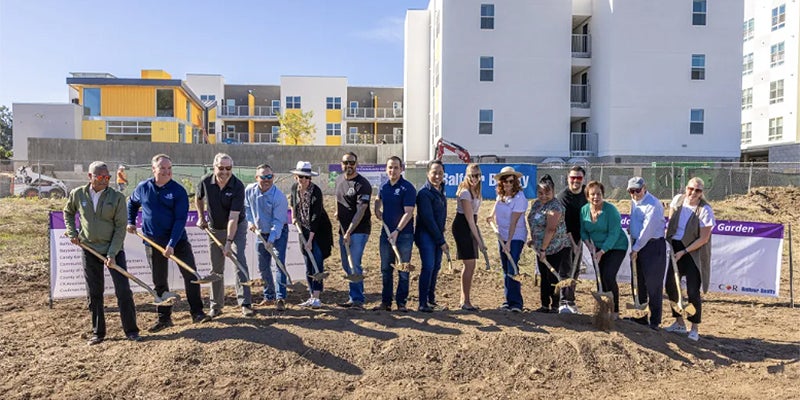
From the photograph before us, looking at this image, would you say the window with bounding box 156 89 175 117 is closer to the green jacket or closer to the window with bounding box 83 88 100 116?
the window with bounding box 83 88 100 116

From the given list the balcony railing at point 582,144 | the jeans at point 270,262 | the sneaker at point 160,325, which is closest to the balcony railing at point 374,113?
the balcony railing at point 582,144

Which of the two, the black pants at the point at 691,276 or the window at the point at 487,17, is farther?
the window at the point at 487,17

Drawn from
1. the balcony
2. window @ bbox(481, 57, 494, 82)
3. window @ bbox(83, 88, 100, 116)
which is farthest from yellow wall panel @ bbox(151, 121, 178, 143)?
window @ bbox(481, 57, 494, 82)

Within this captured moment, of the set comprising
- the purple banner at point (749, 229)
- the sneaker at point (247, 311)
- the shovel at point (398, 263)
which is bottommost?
the sneaker at point (247, 311)

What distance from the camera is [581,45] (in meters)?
33.7

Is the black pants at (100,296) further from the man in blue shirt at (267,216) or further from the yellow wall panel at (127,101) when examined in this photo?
the yellow wall panel at (127,101)

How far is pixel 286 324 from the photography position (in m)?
6.10

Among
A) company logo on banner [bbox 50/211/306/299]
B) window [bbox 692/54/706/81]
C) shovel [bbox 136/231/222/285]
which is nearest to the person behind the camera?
shovel [bbox 136/231/222/285]

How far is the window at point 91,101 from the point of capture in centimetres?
4138

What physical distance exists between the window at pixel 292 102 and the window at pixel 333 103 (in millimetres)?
2717

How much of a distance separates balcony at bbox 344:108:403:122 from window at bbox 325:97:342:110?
92cm

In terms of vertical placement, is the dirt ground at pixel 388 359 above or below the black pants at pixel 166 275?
below

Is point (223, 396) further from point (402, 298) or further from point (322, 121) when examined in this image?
point (322, 121)

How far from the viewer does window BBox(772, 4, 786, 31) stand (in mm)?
41250
